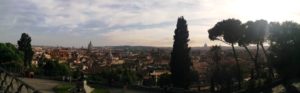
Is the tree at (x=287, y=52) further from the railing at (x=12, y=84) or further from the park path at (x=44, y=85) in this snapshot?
the railing at (x=12, y=84)

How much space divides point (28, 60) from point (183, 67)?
3320 centimetres

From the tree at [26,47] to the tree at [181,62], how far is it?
1182 inches

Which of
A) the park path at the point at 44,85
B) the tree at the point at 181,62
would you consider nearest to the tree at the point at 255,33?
the tree at the point at 181,62

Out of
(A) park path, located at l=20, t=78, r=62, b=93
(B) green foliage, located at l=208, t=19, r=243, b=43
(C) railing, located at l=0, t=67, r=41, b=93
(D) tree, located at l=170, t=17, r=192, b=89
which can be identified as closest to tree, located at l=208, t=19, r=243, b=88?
(B) green foliage, located at l=208, t=19, r=243, b=43

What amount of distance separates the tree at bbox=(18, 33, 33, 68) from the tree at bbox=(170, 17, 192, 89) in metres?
30.0

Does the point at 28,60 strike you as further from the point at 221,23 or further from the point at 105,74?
the point at 221,23

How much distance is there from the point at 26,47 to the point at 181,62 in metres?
34.2

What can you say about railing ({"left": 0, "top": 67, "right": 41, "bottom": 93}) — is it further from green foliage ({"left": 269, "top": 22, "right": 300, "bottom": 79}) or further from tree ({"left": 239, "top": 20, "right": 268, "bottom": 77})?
tree ({"left": 239, "top": 20, "right": 268, "bottom": 77})

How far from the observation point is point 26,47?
207 feet

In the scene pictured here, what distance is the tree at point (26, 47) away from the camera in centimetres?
6045

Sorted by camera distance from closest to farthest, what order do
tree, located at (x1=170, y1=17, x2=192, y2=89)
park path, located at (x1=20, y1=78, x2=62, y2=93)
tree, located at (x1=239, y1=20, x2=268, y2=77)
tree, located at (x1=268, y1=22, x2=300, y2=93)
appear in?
tree, located at (x1=268, y1=22, x2=300, y2=93) < park path, located at (x1=20, y1=78, x2=62, y2=93) < tree, located at (x1=170, y1=17, x2=192, y2=89) < tree, located at (x1=239, y1=20, x2=268, y2=77)

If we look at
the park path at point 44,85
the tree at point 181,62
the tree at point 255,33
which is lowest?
the park path at point 44,85

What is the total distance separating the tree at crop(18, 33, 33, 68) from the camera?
60447 millimetres

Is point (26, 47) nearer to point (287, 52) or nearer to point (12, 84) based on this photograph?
point (287, 52)
